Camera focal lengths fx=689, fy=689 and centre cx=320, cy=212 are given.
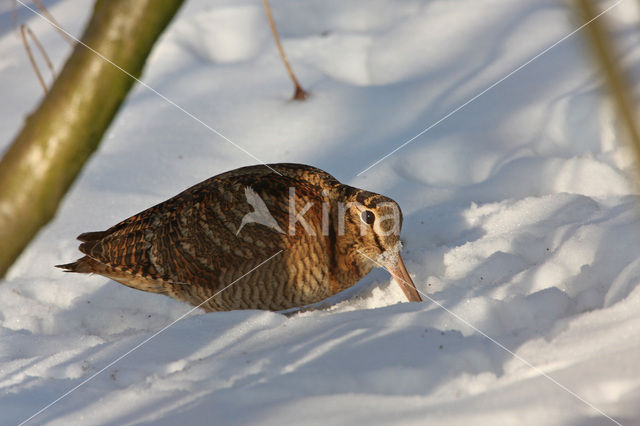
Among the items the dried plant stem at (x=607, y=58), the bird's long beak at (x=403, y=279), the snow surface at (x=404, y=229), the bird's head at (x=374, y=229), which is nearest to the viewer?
the dried plant stem at (x=607, y=58)

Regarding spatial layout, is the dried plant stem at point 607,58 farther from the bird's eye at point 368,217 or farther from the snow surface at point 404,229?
the bird's eye at point 368,217

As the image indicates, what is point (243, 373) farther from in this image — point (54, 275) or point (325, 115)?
point (325, 115)

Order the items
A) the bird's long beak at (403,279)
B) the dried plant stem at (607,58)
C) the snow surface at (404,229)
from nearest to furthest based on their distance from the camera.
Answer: the dried plant stem at (607,58) → the snow surface at (404,229) → the bird's long beak at (403,279)

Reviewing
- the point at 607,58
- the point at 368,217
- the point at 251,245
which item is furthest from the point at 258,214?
the point at 607,58

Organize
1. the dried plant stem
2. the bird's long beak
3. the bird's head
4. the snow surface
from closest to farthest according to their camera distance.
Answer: the dried plant stem, the snow surface, the bird's long beak, the bird's head

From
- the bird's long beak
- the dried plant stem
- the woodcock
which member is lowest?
the dried plant stem

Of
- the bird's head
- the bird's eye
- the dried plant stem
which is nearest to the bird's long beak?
the bird's head

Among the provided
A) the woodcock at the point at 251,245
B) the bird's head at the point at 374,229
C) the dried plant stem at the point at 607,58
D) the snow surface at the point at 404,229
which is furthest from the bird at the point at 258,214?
the dried plant stem at the point at 607,58

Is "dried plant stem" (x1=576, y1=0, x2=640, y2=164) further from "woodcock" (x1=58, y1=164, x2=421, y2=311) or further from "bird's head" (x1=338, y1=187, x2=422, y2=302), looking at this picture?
"bird's head" (x1=338, y1=187, x2=422, y2=302)
